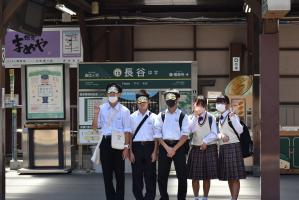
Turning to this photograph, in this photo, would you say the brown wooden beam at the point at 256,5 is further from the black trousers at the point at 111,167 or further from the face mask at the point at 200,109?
the black trousers at the point at 111,167

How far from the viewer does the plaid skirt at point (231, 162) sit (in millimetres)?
8500

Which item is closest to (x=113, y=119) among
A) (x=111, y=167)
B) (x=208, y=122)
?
(x=111, y=167)

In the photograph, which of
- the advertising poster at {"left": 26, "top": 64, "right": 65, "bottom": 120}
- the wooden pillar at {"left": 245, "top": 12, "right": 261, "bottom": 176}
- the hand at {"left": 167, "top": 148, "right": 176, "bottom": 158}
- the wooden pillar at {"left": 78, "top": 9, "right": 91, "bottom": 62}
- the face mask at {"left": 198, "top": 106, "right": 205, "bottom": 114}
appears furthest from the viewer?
the wooden pillar at {"left": 78, "top": 9, "right": 91, "bottom": 62}

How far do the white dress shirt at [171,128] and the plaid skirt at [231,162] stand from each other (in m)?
0.66

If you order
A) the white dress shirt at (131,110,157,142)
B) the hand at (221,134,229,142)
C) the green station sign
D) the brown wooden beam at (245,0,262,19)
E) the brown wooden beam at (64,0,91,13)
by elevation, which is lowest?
the hand at (221,134,229,142)

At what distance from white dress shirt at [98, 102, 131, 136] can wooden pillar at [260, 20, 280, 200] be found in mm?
2022

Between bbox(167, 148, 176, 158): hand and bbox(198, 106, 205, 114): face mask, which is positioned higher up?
bbox(198, 106, 205, 114): face mask

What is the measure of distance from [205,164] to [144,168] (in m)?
0.92

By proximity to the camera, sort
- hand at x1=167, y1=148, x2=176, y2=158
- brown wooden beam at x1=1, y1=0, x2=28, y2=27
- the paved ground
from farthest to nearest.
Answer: the paved ground → brown wooden beam at x1=1, y1=0, x2=28, y2=27 → hand at x1=167, y1=148, x2=176, y2=158

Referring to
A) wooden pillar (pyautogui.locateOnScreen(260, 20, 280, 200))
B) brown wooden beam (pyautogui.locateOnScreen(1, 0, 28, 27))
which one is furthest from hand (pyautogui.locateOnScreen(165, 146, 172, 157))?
brown wooden beam (pyautogui.locateOnScreen(1, 0, 28, 27))

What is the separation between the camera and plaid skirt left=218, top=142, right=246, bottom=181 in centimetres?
850

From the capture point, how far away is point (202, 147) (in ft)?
28.0

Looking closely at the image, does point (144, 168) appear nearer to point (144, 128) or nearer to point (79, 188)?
point (144, 128)

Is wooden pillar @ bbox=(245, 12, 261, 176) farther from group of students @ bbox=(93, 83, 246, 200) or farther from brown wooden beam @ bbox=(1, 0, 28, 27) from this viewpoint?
brown wooden beam @ bbox=(1, 0, 28, 27)
